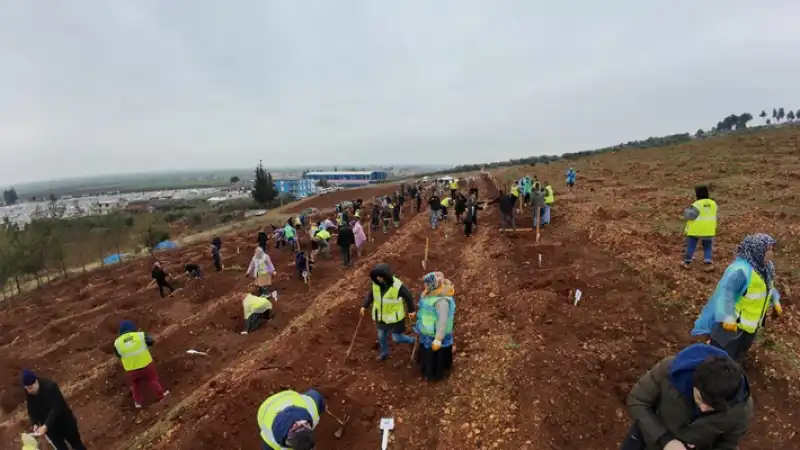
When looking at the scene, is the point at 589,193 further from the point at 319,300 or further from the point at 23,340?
the point at 23,340

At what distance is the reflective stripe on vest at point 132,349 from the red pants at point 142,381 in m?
0.15

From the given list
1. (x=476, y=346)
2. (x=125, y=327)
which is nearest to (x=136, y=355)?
(x=125, y=327)

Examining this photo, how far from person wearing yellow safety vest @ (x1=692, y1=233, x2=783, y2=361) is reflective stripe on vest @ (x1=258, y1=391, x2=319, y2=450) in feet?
12.6

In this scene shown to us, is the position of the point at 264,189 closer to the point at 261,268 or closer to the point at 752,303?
the point at 261,268

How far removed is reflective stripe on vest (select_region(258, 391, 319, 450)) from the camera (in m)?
3.30

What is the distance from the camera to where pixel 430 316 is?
520 centimetres

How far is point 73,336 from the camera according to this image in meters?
10.9

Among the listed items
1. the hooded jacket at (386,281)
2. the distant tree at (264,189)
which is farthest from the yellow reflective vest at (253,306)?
the distant tree at (264,189)

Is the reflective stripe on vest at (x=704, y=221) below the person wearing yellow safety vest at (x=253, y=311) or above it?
above

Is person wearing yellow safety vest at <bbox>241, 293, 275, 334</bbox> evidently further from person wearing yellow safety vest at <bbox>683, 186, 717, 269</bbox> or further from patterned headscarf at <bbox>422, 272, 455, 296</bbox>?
person wearing yellow safety vest at <bbox>683, 186, 717, 269</bbox>

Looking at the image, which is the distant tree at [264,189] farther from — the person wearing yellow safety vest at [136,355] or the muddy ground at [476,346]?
the person wearing yellow safety vest at [136,355]

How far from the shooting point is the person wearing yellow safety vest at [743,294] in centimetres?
387

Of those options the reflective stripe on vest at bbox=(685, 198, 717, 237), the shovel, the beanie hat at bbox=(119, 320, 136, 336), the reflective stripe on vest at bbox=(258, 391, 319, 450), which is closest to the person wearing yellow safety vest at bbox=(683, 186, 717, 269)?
the reflective stripe on vest at bbox=(685, 198, 717, 237)

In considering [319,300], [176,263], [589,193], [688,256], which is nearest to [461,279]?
[319,300]
